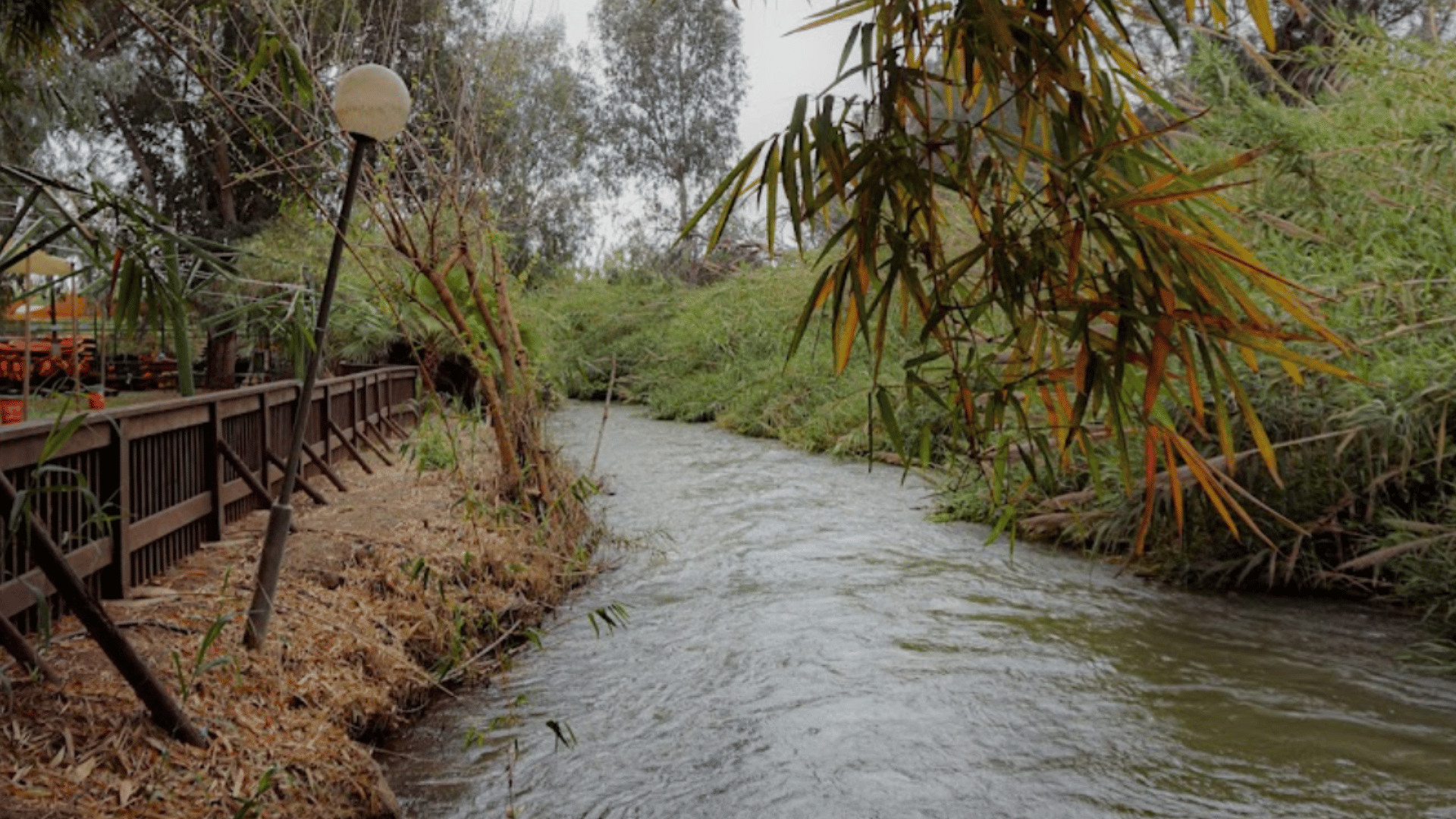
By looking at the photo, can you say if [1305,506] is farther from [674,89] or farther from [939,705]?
[674,89]

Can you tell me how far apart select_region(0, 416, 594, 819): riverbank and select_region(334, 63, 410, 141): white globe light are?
1652 mm

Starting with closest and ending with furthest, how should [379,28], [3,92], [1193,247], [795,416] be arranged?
[1193,247] → [3,92] → [379,28] → [795,416]

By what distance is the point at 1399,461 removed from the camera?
5.10 metres

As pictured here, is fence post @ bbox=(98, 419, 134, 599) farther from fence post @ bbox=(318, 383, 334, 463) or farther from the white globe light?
fence post @ bbox=(318, 383, 334, 463)

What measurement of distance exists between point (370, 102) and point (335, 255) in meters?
0.53

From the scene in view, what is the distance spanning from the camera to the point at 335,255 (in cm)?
362

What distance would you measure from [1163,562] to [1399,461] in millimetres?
1358

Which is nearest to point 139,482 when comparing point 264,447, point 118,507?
point 118,507

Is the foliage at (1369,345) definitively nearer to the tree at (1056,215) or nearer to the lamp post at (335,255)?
the tree at (1056,215)

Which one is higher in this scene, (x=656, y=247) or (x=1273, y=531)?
(x=656, y=247)

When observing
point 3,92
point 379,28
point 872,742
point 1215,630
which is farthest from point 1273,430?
point 379,28

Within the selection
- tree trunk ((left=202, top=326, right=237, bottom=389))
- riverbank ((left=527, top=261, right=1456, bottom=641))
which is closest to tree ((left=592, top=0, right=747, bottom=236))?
tree trunk ((left=202, top=326, right=237, bottom=389))

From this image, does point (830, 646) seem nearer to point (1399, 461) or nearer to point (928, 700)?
point (928, 700)

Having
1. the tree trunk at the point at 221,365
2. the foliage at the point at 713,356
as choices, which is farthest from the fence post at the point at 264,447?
the tree trunk at the point at 221,365
